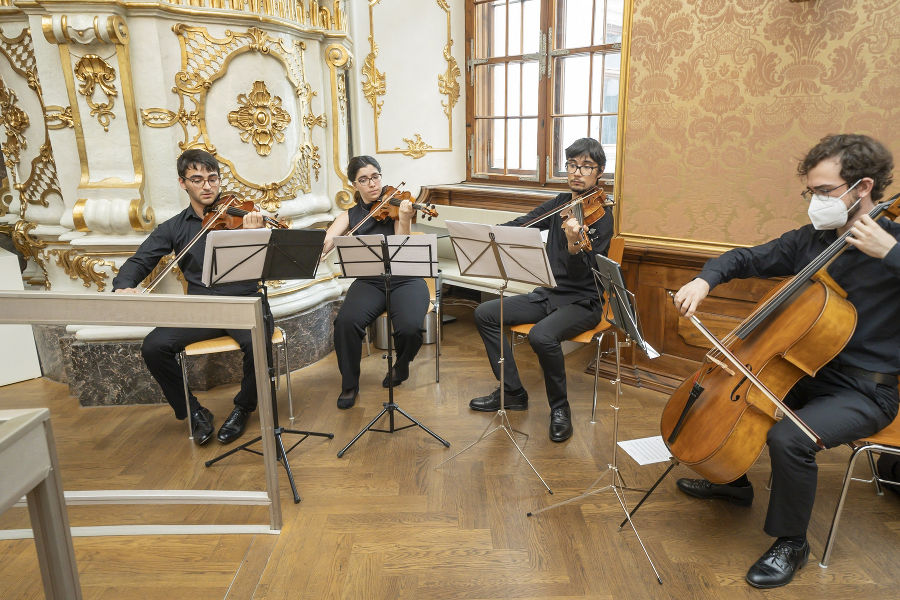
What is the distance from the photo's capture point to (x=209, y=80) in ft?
11.3

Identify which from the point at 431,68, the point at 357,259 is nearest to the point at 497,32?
the point at 431,68

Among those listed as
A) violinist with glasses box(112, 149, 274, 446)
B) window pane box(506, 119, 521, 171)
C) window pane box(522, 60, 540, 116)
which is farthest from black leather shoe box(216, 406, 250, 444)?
window pane box(522, 60, 540, 116)

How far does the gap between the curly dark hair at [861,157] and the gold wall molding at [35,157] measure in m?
3.61

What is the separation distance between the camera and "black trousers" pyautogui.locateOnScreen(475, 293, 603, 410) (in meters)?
2.98

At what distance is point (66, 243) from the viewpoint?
3.69 m

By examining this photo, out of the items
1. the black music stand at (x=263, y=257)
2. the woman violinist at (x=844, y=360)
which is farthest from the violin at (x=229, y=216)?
the woman violinist at (x=844, y=360)

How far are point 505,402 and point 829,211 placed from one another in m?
1.79

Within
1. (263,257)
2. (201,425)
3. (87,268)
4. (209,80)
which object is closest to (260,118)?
(209,80)

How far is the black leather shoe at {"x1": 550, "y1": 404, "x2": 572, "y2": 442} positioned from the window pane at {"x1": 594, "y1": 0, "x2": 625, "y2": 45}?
2.42 meters

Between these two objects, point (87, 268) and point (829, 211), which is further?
point (87, 268)

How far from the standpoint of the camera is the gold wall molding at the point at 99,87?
3.09 meters

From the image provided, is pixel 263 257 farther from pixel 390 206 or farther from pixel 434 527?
pixel 434 527

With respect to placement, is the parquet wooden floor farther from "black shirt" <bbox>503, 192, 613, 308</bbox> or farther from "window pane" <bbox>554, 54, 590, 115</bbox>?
"window pane" <bbox>554, 54, 590, 115</bbox>

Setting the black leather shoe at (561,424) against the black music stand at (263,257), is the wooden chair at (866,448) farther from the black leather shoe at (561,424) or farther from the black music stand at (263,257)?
the black music stand at (263,257)
